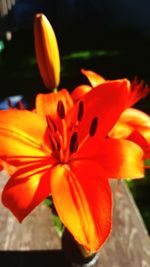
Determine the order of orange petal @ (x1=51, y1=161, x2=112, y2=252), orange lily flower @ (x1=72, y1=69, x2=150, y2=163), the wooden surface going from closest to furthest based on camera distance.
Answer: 1. orange petal @ (x1=51, y1=161, x2=112, y2=252)
2. orange lily flower @ (x1=72, y1=69, x2=150, y2=163)
3. the wooden surface

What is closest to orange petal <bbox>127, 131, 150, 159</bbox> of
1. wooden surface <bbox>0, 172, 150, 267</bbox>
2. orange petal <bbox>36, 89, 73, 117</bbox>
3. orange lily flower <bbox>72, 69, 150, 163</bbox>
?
orange lily flower <bbox>72, 69, 150, 163</bbox>

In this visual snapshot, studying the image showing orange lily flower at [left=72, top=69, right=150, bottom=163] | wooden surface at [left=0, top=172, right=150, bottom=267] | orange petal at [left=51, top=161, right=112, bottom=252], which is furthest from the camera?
wooden surface at [left=0, top=172, right=150, bottom=267]

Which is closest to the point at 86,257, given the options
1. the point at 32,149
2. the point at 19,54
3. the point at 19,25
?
the point at 32,149

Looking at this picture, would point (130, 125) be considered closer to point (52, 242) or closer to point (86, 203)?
point (86, 203)

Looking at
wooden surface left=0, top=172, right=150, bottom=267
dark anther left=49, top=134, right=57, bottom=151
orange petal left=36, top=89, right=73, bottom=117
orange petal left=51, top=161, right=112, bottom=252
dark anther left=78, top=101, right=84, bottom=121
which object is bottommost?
wooden surface left=0, top=172, right=150, bottom=267

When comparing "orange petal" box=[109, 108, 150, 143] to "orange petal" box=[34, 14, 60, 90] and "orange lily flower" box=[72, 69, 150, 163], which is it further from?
"orange petal" box=[34, 14, 60, 90]

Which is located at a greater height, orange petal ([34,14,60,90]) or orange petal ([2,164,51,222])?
orange petal ([34,14,60,90])

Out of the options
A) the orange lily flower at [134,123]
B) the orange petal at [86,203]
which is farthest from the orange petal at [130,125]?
the orange petal at [86,203]

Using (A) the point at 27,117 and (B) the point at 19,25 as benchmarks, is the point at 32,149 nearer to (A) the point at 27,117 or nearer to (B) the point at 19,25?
(A) the point at 27,117
